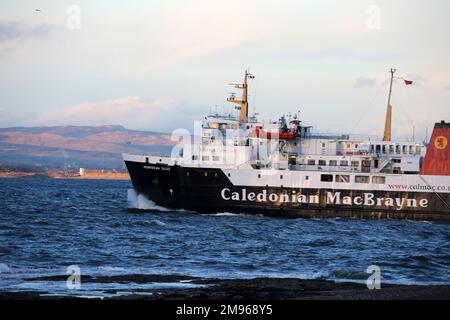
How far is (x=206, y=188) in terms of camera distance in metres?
50.3

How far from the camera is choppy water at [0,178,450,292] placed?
28.5 meters

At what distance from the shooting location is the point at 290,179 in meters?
51.0

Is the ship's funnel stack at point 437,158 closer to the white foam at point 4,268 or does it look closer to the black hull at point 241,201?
the black hull at point 241,201

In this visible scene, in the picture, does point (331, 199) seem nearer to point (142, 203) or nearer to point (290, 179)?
point (290, 179)

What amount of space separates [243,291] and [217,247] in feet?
40.1

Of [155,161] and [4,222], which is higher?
[155,161]

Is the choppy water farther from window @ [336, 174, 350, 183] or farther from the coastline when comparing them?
window @ [336, 174, 350, 183]

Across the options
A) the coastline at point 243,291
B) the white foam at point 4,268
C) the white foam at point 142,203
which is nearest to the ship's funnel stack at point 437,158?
the white foam at point 142,203

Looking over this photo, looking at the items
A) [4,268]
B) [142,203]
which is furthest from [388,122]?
[4,268]

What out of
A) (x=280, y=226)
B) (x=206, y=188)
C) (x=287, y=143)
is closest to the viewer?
(x=280, y=226)

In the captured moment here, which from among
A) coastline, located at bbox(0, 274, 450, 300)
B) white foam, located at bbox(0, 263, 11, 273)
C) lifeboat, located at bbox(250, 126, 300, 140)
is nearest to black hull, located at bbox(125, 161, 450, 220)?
lifeboat, located at bbox(250, 126, 300, 140)
